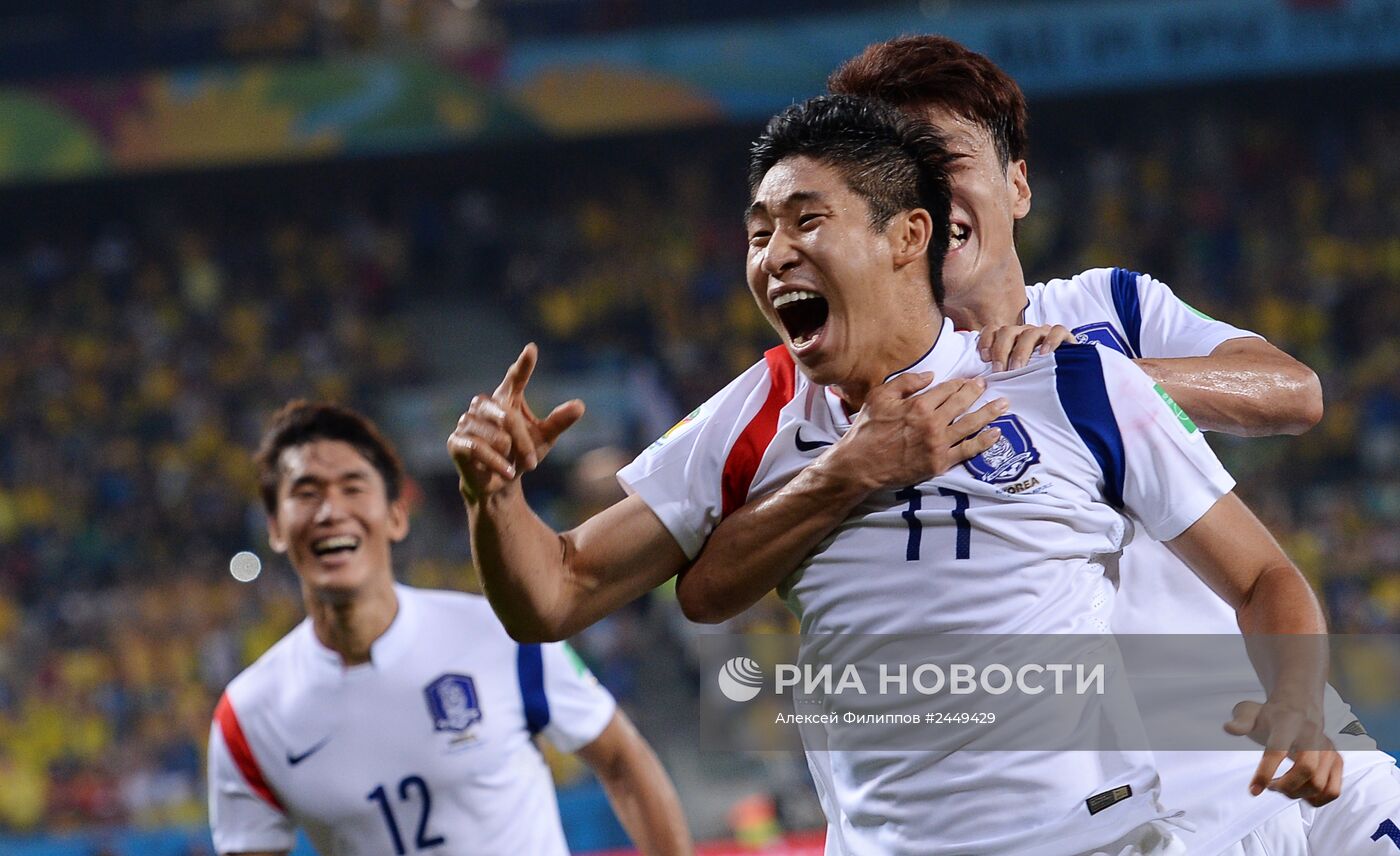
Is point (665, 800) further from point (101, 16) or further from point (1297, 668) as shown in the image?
point (101, 16)

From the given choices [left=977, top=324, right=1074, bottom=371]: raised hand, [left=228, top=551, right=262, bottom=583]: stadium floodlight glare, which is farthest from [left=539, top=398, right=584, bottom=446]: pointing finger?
[left=228, top=551, right=262, bottom=583]: stadium floodlight glare

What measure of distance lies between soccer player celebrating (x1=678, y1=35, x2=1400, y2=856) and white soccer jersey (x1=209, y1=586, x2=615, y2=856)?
1.73 m

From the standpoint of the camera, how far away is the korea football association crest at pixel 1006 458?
7.95 ft

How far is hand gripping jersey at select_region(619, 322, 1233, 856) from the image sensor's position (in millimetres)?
2350

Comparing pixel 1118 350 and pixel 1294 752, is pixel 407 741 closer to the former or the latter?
pixel 1118 350

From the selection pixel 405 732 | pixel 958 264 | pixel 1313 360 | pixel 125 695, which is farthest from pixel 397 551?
pixel 958 264

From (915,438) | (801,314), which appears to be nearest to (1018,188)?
(801,314)

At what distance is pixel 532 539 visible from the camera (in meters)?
2.48

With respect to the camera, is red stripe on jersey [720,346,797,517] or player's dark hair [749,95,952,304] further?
red stripe on jersey [720,346,797,517]

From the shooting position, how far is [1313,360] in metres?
15.1

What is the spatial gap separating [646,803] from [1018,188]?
195 cm

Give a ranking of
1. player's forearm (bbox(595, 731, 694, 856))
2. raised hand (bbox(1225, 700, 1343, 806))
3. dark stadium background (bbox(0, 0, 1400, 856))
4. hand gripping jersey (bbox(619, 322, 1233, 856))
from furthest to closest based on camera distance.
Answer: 1. dark stadium background (bbox(0, 0, 1400, 856))
2. player's forearm (bbox(595, 731, 694, 856))
3. hand gripping jersey (bbox(619, 322, 1233, 856))
4. raised hand (bbox(1225, 700, 1343, 806))

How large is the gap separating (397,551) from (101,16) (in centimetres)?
874

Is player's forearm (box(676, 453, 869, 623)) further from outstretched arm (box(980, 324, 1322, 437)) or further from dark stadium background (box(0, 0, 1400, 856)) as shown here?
dark stadium background (box(0, 0, 1400, 856))
